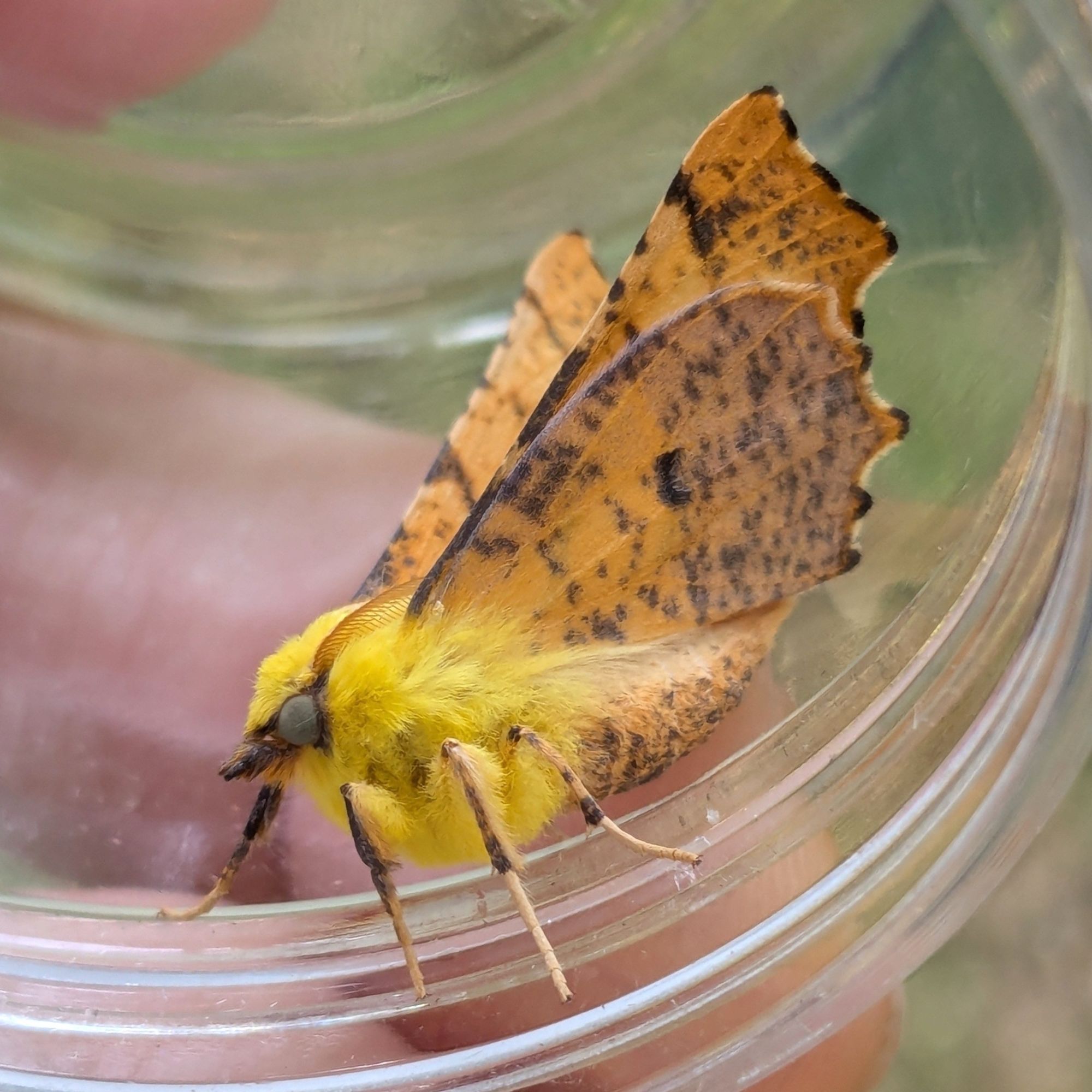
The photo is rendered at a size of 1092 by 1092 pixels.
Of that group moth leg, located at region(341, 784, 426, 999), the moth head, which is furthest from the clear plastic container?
the moth head

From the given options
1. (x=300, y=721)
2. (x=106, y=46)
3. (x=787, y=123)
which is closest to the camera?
(x=787, y=123)

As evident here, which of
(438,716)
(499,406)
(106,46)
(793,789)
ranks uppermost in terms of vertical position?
(106,46)

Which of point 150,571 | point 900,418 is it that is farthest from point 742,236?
point 150,571

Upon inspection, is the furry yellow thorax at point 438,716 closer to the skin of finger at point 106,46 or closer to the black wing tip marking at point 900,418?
the black wing tip marking at point 900,418

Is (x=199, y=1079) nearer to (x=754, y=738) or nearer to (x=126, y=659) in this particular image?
(x=754, y=738)

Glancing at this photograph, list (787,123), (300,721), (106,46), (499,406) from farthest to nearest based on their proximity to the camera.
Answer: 1. (106,46)
2. (499,406)
3. (300,721)
4. (787,123)

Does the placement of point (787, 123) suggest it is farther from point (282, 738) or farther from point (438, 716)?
point (282, 738)

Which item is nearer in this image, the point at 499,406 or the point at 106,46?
the point at 499,406
